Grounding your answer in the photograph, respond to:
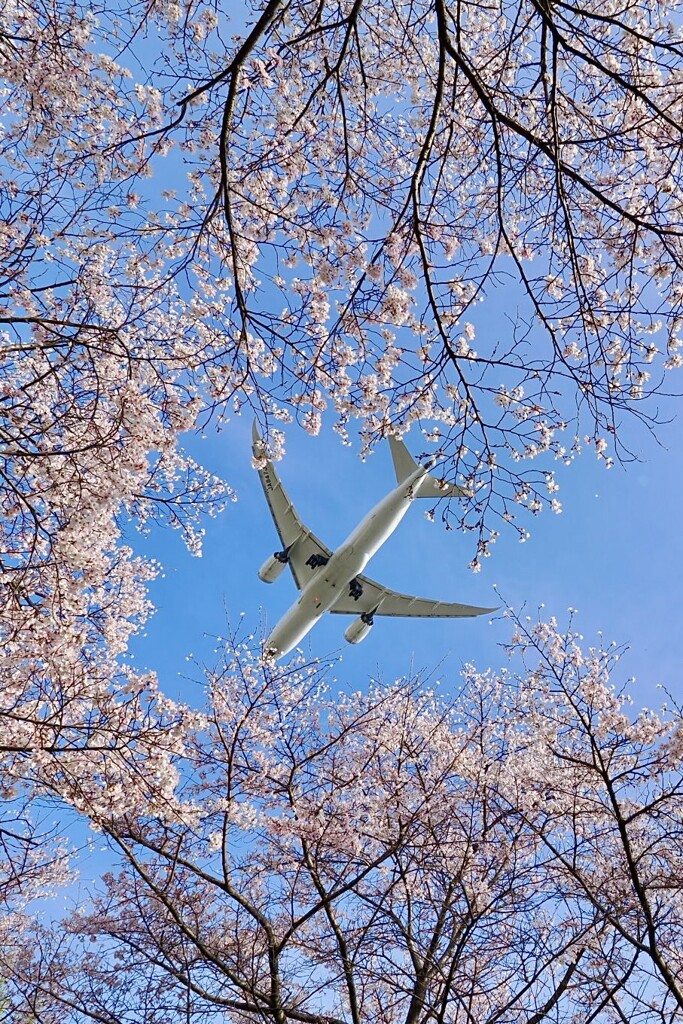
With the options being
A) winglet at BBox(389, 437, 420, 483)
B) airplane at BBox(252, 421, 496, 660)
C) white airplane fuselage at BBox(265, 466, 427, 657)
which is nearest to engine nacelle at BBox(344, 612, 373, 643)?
airplane at BBox(252, 421, 496, 660)

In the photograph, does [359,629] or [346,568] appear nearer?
[346,568]

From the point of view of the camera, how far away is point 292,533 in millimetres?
22375

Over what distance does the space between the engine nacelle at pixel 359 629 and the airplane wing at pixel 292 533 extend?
2.44 metres

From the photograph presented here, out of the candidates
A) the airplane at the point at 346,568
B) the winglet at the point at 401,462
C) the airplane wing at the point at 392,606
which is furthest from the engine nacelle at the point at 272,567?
the winglet at the point at 401,462

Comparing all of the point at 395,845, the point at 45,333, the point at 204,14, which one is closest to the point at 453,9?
the point at 204,14

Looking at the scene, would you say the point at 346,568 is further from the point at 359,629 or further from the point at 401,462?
the point at 401,462

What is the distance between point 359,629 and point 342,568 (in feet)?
9.99

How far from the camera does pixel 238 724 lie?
755cm

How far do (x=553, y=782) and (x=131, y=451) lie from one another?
6.60 metres

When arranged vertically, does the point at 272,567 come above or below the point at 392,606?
below

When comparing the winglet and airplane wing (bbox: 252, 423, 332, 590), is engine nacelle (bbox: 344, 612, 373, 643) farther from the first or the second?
the winglet

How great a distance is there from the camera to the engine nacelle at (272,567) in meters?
20.8

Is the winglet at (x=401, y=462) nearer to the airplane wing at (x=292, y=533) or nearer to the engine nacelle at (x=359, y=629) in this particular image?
the airplane wing at (x=292, y=533)

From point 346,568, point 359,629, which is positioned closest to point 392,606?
point 359,629
